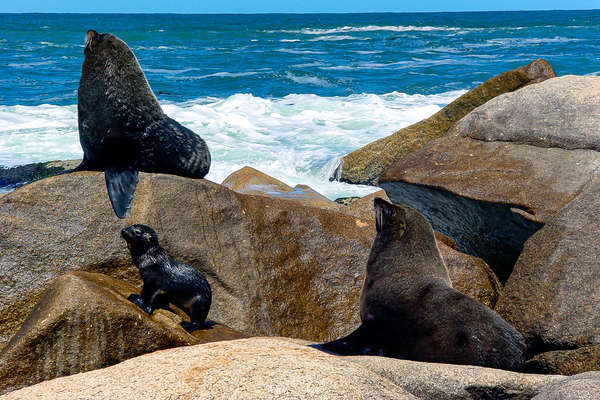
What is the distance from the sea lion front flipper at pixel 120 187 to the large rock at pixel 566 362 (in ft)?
10.6

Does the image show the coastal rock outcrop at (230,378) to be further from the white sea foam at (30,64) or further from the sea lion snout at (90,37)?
the white sea foam at (30,64)

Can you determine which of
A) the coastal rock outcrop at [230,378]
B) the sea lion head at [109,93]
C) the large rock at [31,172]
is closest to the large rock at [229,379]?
the coastal rock outcrop at [230,378]

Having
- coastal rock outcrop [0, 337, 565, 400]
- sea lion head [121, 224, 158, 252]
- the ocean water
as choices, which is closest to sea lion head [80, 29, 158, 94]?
sea lion head [121, 224, 158, 252]

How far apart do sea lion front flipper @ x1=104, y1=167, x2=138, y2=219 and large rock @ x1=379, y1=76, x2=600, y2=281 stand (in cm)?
249

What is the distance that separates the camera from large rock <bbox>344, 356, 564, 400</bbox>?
10.8 ft

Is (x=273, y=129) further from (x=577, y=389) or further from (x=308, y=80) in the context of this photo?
(x=577, y=389)

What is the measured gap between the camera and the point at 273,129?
60.8ft

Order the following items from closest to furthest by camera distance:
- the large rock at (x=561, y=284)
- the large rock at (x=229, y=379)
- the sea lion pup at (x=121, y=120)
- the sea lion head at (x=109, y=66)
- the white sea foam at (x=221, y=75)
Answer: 1. the large rock at (x=229, y=379)
2. the large rock at (x=561, y=284)
3. the sea lion pup at (x=121, y=120)
4. the sea lion head at (x=109, y=66)
5. the white sea foam at (x=221, y=75)

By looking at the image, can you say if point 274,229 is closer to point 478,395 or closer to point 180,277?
point 180,277

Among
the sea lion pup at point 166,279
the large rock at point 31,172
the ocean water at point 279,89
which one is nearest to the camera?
the sea lion pup at point 166,279

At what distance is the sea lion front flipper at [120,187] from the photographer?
16.9ft

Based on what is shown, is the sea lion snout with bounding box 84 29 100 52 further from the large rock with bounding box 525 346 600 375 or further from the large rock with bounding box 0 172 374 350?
the large rock with bounding box 525 346 600 375

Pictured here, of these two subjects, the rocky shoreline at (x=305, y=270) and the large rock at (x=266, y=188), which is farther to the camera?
the large rock at (x=266, y=188)

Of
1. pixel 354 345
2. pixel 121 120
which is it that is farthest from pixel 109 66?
pixel 354 345
